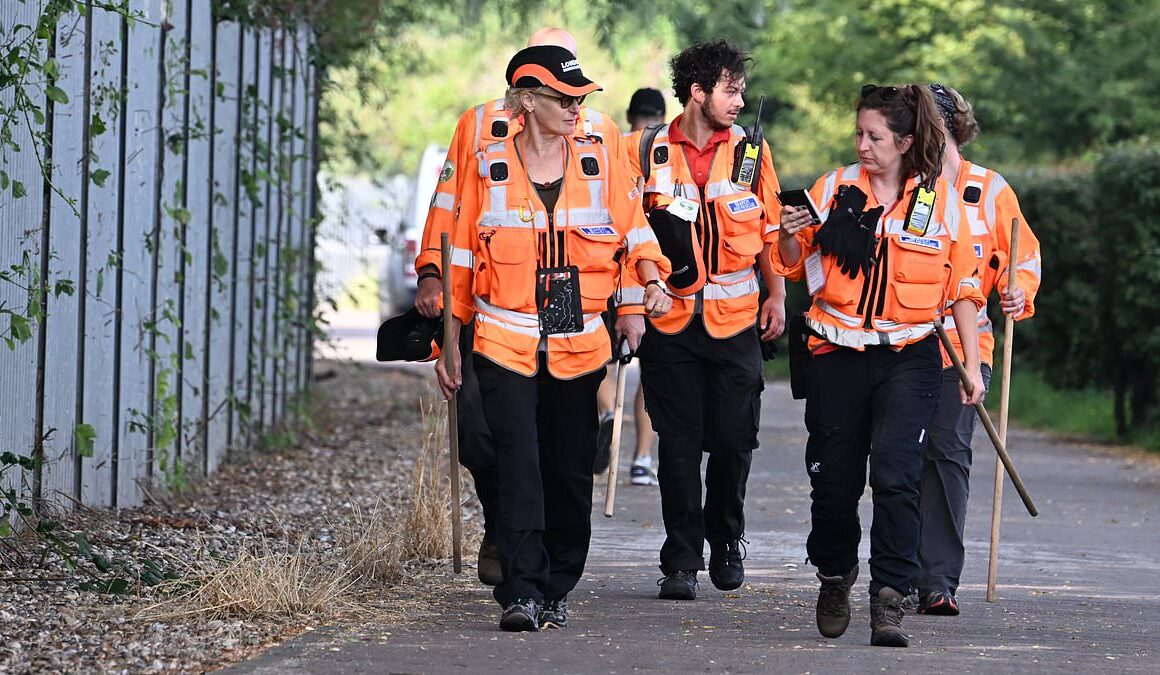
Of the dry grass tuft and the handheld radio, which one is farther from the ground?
the handheld radio

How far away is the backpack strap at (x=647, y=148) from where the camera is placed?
7.82 m

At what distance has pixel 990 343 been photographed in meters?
7.89

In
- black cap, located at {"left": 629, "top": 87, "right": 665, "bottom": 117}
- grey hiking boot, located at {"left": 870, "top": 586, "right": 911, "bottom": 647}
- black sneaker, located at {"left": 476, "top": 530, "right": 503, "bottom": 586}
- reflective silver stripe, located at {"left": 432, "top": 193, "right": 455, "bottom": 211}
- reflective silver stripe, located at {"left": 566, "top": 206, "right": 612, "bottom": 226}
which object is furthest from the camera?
black cap, located at {"left": 629, "top": 87, "right": 665, "bottom": 117}

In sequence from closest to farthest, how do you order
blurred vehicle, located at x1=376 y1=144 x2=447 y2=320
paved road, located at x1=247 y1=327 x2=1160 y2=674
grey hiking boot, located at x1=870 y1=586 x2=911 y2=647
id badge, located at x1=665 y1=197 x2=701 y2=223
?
paved road, located at x1=247 y1=327 x2=1160 y2=674 → grey hiking boot, located at x1=870 y1=586 x2=911 y2=647 → id badge, located at x1=665 y1=197 x2=701 y2=223 → blurred vehicle, located at x1=376 y1=144 x2=447 y2=320

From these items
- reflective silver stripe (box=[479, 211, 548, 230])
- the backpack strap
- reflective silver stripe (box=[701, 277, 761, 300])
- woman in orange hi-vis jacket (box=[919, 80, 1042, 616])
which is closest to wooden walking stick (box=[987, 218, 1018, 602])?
woman in orange hi-vis jacket (box=[919, 80, 1042, 616])

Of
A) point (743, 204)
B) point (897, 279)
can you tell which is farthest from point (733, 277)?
point (897, 279)

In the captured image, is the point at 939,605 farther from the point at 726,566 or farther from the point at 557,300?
the point at 557,300

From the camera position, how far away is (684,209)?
7707 millimetres

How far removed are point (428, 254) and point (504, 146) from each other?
45 cm

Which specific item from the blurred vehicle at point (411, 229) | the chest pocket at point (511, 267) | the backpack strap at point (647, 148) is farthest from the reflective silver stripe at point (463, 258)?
the blurred vehicle at point (411, 229)

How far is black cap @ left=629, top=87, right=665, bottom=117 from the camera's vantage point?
425 inches

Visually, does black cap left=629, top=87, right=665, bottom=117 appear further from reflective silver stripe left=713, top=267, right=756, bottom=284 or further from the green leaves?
the green leaves

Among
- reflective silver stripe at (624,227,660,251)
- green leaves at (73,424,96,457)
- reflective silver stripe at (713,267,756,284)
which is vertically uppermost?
reflective silver stripe at (624,227,660,251)

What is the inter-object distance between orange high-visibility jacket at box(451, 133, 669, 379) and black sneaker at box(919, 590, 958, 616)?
5.27ft
